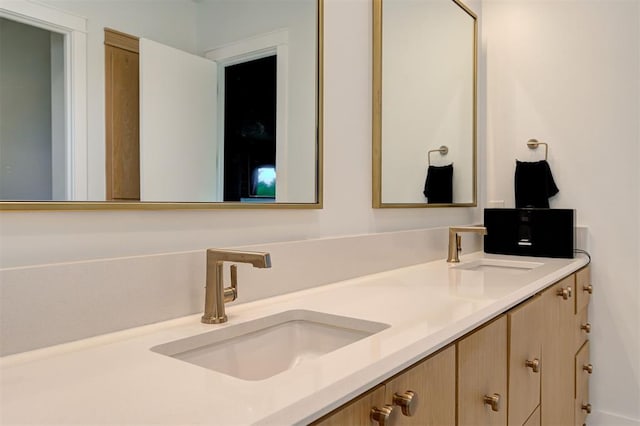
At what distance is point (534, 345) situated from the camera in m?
1.33

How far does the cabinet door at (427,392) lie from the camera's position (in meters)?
0.74

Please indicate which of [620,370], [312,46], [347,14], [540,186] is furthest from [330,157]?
[620,370]

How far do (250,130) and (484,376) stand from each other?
773mm

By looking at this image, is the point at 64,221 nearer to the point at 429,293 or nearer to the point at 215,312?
the point at 215,312

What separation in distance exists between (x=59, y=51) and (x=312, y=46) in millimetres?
709

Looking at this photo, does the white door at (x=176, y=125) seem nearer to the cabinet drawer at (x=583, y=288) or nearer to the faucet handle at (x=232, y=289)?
the faucet handle at (x=232, y=289)

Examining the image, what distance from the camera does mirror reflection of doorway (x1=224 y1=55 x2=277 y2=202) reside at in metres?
1.16

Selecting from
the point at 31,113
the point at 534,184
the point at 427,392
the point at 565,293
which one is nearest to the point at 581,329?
the point at 565,293

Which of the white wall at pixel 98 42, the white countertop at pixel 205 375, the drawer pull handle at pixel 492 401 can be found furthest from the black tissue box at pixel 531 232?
the white wall at pixel 98 42

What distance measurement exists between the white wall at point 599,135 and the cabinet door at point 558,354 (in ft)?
1.47

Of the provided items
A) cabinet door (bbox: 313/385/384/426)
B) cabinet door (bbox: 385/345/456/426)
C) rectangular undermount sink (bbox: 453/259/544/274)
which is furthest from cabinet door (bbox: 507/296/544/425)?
cabinet door (bbox: 313/385/384/426)

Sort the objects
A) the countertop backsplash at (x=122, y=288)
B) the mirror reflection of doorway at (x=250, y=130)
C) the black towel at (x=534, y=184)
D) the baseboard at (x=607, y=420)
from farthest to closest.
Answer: the black towel at (x=534, y=184)
the baseboard at (x=607, y=420)
the mirror reflection of doorway at (x=250, y=130)
the countertop backsplash at (x=122, y=288)

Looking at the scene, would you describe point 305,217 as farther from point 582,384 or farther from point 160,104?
point 582,384

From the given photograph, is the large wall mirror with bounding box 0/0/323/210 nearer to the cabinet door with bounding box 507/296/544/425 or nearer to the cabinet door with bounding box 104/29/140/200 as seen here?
the cabinet door with bounding box 104/29/140/200
